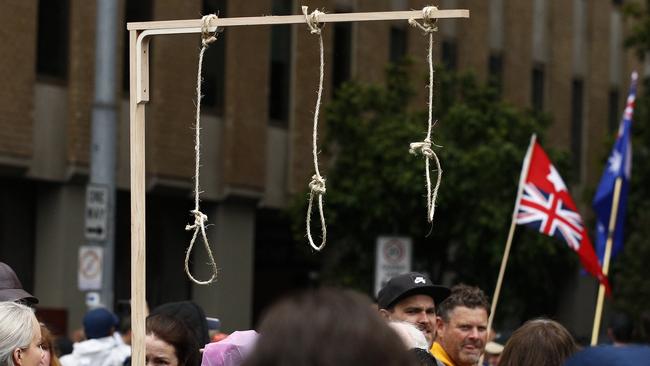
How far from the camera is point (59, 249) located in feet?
70.5

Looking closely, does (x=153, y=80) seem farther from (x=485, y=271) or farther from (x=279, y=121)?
(x=485, y=271)

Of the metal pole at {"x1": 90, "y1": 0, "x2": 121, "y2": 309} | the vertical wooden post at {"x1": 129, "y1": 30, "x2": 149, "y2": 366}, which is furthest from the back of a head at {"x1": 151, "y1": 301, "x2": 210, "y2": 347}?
the metal pole at {"x1": 90, "y1": 0, "x2": 121, "y2": 309}

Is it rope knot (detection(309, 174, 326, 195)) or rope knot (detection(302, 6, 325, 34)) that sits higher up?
rope knot (detection(302, 6, 325, 34))

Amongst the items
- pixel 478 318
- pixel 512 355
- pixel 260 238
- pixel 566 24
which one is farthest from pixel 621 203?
pixel 566 24

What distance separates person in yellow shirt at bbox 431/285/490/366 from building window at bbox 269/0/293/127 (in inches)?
704

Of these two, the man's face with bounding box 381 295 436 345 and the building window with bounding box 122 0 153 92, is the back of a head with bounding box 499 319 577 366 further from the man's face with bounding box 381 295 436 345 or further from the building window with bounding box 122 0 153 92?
the building window with bounding box 122 0 153 92

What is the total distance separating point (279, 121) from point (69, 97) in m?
5.49

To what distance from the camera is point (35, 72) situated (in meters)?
21.2

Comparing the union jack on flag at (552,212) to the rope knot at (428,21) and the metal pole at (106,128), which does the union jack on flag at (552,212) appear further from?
the rope knot at (428,21)

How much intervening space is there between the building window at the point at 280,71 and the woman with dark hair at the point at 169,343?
19.3 m

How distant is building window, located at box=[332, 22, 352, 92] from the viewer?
90.4 feet

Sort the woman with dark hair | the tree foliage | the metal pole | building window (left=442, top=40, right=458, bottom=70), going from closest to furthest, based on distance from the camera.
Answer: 1. the woman with dark hair
2. the metal pole
3. the tree foliage
4. building window (left=442, top=40, right=458, bottom=70)

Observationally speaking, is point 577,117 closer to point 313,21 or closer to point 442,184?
point 442,184

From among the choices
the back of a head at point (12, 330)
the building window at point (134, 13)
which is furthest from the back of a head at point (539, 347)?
the building window at point (134, 13)
